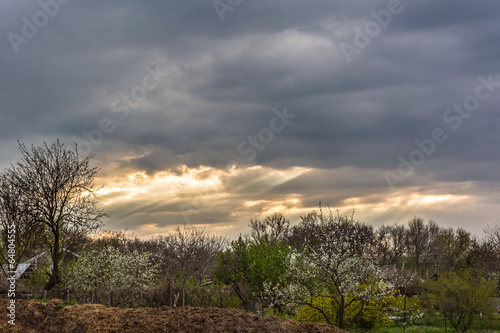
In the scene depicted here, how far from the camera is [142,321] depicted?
1373cm

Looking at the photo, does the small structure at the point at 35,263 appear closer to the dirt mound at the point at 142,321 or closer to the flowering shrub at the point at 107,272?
the flowering shrub at the point at 107,272

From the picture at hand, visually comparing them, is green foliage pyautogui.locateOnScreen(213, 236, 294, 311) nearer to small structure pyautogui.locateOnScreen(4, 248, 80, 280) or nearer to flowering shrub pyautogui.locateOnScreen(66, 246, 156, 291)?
flowering shrub pyautogui.locateOnScreen(66, 246, 156, 291)

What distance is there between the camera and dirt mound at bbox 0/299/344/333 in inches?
485

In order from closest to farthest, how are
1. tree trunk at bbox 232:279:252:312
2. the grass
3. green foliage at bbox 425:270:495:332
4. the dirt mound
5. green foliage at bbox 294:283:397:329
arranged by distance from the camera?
the dirt mound → green foliage at bbox 294:283:397:329 → the grass → green foliage at bbox 425:270:495:332 → tree trunk at bbox 232:279:252:312

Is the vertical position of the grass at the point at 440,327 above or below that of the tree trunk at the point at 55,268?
below

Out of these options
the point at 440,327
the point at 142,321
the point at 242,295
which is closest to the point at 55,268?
the point at 242,295

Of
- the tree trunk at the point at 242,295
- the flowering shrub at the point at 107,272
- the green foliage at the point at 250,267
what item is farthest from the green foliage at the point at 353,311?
the flowering shrub at the point at 107,272

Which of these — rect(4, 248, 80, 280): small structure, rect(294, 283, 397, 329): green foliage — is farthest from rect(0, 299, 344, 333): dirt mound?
rect(4, 248, 80, 280): small structure

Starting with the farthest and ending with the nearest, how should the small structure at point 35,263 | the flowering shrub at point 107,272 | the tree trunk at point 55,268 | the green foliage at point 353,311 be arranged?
1. the small structure at point 35,263
2. the tree trunk at point 55,268
3. the flowering shrub at point 107,272
4. the green foliage at point 353,311

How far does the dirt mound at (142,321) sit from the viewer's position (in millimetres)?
12312

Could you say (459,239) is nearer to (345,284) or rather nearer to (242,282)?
(242,282)

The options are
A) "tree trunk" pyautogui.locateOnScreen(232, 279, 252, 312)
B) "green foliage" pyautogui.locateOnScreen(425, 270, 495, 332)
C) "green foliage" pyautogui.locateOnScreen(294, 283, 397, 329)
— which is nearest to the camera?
"green foliage" pyautogui.locateOnScreen(294, 283, 397, 329)

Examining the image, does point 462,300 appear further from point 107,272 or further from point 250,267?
point 107,272

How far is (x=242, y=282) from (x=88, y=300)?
28.6 feet
